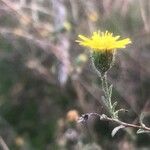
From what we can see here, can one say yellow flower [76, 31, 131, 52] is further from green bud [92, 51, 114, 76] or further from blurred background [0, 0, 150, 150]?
blurred background [0, 0, 150, 150]

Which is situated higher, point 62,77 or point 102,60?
point 102,60

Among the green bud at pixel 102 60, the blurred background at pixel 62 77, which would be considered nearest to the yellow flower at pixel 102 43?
the green bud at pixel 102 60

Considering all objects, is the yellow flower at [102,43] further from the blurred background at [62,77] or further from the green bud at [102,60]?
the blurred background at [62,77]

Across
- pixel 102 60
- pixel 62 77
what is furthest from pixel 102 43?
pixel 62 77

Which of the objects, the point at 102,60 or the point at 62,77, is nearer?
the point at 102,60

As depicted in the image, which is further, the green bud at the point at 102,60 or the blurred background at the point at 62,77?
the blurred background at the point at 62,77

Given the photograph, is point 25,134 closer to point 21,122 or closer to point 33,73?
point 21,122

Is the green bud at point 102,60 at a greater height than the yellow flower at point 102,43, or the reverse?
the yellow flower at point 102,43

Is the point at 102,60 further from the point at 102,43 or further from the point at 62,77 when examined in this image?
the point at 62,77
